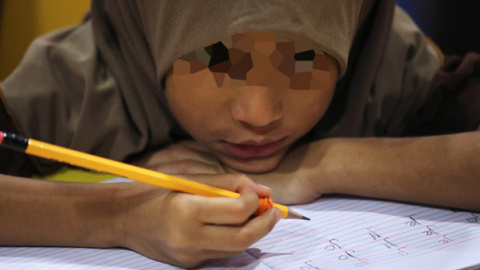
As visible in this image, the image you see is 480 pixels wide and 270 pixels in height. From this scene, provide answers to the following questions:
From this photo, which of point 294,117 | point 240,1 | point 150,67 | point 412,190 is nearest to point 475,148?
point 412,190

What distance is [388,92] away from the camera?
0.96m

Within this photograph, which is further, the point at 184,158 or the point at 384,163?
the point at 184,158

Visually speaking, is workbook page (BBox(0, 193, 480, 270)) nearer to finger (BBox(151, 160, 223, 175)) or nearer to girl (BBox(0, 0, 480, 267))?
girl (BBox(0, 0, 480, 267))

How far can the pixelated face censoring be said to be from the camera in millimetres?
659

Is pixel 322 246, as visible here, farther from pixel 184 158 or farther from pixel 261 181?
pixel 184 158

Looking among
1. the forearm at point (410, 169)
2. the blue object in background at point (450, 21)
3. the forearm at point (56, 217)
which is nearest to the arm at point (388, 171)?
the forearm at point (410, 169)

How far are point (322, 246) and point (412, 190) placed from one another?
0.59 feet

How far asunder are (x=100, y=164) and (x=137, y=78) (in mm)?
342

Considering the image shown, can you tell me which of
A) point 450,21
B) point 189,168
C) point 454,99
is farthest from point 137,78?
point 450,21

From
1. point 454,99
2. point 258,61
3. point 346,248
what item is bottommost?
point 346,248

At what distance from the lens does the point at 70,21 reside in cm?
125

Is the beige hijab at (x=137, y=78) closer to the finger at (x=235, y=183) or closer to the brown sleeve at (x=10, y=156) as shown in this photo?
the brown sleeve at (x=10, y=156)

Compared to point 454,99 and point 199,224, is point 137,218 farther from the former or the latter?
point 454,99

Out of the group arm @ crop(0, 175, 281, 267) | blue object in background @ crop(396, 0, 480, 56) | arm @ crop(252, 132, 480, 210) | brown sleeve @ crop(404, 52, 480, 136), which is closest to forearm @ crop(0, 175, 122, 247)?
arm @ crop(0, 175, 281, 267)
